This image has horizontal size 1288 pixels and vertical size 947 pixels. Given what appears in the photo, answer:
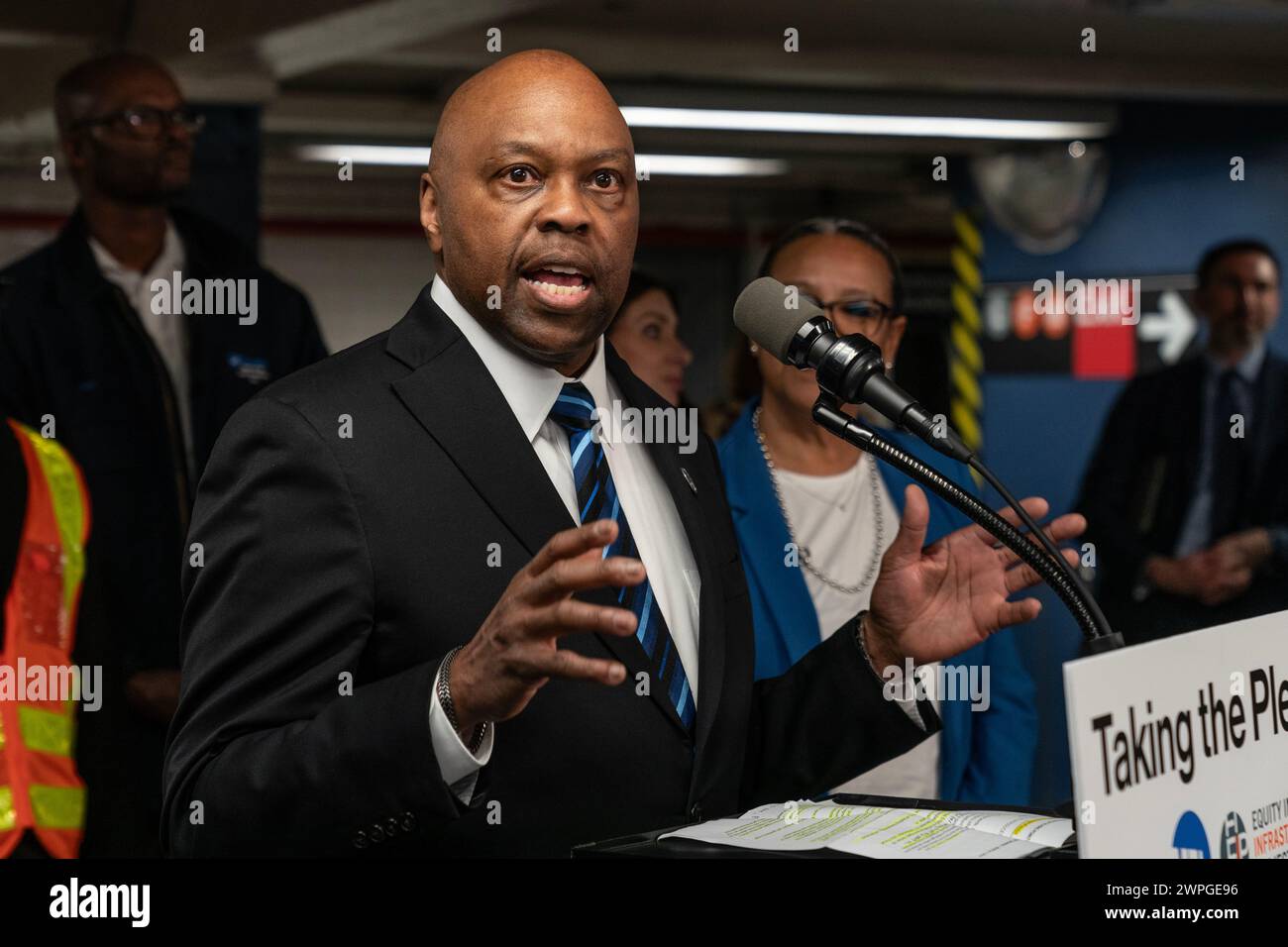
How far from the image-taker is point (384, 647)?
4.57 feet

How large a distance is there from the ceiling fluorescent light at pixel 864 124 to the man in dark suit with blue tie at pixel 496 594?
5261 mm

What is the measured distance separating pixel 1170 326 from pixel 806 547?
4.77 meters

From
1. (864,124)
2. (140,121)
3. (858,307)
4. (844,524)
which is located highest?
(864,124)

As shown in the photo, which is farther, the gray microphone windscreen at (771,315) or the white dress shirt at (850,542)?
the white dress shirt at (850,542)

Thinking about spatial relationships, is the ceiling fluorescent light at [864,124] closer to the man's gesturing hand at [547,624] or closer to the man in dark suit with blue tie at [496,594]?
the man in dark suit with blue tie at [496,594]

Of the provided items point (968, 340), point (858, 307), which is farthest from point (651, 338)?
point (968, 340)

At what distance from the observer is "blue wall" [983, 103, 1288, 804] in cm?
665

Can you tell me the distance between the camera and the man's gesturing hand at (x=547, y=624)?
1084 mm

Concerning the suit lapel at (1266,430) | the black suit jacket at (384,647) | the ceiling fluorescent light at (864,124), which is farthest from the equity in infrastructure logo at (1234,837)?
the ceiling fluorescent light at (864,124)

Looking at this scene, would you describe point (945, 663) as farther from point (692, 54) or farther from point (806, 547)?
point (692, 54)

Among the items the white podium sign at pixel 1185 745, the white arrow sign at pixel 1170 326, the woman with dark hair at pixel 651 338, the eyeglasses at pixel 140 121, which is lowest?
the white podium sign at pixel 1185 745

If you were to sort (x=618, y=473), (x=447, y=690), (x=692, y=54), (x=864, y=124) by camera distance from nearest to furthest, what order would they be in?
(x=447, y=690) < (x=618, y=473) < (x=692, y=54) < (x=864, y=124)

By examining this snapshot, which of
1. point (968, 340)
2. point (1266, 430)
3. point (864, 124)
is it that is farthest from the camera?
point (968, 340)
